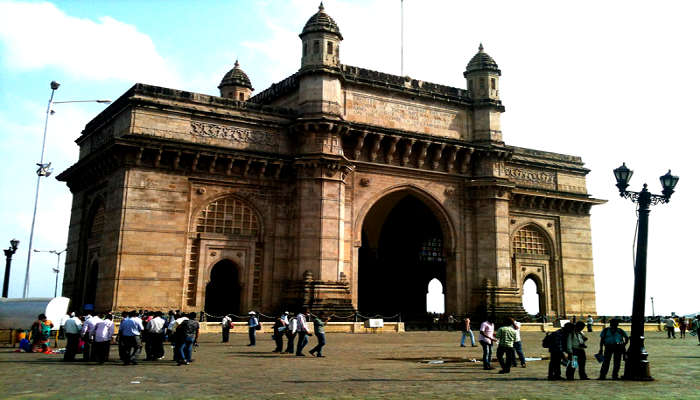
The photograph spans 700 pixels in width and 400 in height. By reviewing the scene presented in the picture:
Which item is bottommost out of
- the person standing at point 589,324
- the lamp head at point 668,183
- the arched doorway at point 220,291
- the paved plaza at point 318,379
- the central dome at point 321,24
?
the paved plaza at point 318,379

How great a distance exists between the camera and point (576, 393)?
419 inches

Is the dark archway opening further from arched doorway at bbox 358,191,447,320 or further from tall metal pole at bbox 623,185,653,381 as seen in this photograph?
tall metal pole at bbox 623,185,653,381

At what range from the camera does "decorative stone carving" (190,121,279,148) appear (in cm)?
3000

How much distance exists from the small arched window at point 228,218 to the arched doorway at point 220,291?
2.16 m

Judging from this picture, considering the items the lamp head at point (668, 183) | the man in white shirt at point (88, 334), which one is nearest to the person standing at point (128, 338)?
the man in white shirt at point (88, 334)

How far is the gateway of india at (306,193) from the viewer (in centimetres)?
2845

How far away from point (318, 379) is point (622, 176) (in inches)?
308

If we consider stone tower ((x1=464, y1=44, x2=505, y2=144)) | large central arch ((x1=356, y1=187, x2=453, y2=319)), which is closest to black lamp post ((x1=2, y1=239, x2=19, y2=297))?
large central arch ((x1=356, y1=187, x2=453, y2=319))

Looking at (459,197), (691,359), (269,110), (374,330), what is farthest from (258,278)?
(691,359)

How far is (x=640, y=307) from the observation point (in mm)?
13336

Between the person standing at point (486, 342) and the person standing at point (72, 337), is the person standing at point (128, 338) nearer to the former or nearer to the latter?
the person standing at point (72, 337)

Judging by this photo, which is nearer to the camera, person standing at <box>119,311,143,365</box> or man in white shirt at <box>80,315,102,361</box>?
person standing at <box>119,311,143,365</box>

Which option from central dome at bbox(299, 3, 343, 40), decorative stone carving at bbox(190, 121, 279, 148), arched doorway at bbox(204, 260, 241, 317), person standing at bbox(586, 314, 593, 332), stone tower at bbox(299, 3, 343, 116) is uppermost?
central dome at bbox(299, 3, 343, 40)

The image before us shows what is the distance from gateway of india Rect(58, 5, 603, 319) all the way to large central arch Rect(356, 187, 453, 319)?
1.63 m
